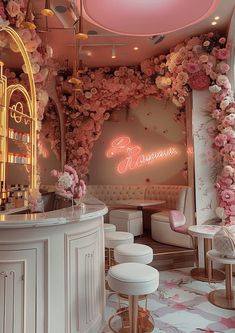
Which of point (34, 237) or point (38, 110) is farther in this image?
point (38, 110)

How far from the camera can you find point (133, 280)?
234 centimetres

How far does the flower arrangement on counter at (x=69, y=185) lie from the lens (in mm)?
2547

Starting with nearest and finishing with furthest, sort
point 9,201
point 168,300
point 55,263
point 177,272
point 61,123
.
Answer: point 55,263 < point 9,201 < point 168,300 < point 177,272 < point 61,123

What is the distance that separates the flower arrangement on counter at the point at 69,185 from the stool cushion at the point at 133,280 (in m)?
0.76

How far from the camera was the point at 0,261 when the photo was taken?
2.08 metres

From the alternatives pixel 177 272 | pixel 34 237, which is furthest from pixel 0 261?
pixel 177 272

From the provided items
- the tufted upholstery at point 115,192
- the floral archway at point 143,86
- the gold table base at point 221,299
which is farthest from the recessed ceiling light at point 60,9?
the gold table base at point 221,299

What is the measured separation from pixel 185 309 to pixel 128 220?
106 inches

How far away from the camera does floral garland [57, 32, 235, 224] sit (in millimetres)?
4387

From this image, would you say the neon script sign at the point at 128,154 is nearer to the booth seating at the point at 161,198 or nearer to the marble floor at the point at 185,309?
the booth seating at the point at 161,198

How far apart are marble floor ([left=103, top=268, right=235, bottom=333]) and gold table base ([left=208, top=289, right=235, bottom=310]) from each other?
0.06 meters

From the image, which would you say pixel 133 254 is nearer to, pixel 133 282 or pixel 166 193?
pixel 133 282

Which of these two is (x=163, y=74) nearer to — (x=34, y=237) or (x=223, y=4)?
(x=223, y=4)

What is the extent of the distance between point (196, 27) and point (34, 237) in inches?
164
